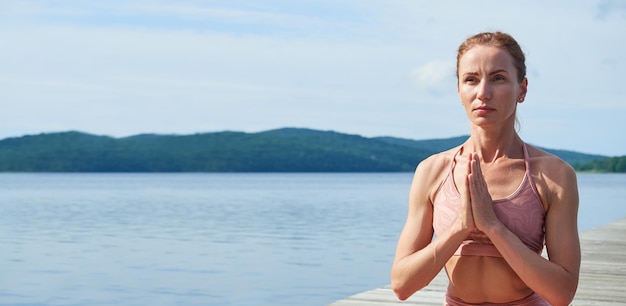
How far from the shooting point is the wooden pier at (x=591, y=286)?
26.5ft

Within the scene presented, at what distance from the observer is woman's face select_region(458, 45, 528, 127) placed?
8.68 feet

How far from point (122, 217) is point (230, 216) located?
5.67m

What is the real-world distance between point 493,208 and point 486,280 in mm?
230

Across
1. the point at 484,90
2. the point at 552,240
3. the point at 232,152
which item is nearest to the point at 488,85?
the point at 484,90

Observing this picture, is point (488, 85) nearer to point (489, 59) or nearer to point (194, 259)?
point (489, 59)

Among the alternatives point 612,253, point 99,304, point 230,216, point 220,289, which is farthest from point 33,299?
point 230,216

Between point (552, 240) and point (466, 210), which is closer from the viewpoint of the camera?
point (466, 210)

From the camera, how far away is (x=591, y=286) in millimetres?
9312

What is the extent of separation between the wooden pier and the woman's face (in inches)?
207

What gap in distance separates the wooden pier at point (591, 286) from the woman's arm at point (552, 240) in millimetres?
5090

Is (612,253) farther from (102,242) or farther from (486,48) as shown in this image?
(102,242)

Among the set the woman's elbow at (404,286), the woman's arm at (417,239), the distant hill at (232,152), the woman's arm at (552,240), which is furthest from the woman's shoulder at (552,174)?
the distant hill at (232,152)

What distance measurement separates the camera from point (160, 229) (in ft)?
128

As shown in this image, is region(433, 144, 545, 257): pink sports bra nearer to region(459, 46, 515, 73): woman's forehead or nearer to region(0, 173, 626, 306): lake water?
region(459, 46, 515, 73): woman's forehead
